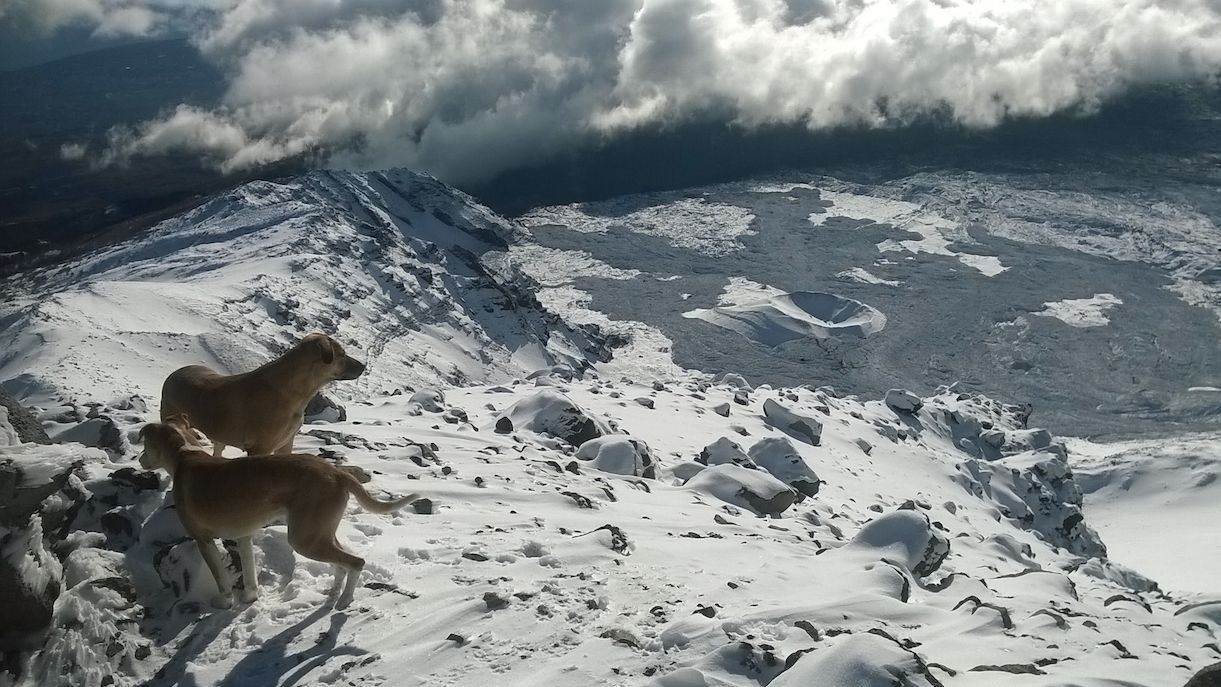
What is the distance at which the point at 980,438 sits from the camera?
150 ft

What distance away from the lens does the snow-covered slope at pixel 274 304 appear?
92.7 ft

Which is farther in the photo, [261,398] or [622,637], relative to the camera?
[261,398]

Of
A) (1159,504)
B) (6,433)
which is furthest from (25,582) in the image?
(1159,504)

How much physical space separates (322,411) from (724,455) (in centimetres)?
977

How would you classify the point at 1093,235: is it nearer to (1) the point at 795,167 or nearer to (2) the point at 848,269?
(2) the point at 848,269

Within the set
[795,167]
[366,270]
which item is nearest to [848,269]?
[795,167]

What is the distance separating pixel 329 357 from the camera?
362 inches

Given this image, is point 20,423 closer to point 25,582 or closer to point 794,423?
point 25,582

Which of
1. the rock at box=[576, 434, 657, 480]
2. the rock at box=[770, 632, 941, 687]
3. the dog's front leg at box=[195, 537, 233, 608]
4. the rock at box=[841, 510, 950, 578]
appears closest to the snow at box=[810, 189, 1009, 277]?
the rock at box=[576, 434, 657, 480]

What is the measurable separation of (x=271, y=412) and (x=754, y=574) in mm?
5637

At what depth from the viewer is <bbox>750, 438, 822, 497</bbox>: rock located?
21516mm

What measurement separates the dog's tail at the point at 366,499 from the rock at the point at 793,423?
901 inches

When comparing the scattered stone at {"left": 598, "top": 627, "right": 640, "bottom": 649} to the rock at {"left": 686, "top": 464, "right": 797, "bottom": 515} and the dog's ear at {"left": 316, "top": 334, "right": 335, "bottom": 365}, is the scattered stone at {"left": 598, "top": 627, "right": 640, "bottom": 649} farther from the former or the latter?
the rock at {"left": 686, "top": 464, "right": 797, "bottom": 515}

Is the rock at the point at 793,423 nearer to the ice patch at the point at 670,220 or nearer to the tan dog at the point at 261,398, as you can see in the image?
the tan dog at the point at 261,398
